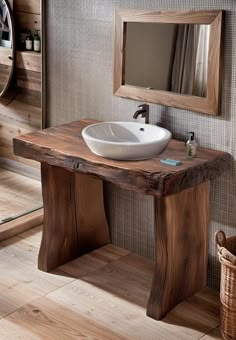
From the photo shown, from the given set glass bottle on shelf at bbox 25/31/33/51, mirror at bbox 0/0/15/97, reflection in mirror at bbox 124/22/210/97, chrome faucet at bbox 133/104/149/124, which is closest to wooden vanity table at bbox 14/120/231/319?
chrome faucet at bbox 133/104/149/124

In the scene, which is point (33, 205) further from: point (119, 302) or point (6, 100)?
point (119, 302)

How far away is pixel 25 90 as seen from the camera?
432 cm

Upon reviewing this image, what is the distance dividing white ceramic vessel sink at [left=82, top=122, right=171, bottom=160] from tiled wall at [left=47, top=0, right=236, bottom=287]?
0.15 metres

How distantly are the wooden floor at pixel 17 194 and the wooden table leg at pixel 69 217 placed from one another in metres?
0.57

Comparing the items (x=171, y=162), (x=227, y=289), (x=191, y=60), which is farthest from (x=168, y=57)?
(x=227, y=289)

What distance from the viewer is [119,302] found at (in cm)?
309

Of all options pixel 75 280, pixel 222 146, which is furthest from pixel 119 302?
pixel 222 146

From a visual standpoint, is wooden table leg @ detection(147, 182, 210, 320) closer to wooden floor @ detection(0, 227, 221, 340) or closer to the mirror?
wooden floor @ detection(0, 227, 221, 340)

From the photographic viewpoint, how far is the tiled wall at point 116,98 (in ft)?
9.80

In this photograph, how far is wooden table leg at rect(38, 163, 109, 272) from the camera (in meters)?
3.31

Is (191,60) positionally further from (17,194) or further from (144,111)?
(17,194)

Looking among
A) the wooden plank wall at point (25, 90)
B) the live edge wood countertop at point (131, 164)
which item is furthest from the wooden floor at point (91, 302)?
the wooden plank wall at point (25, 90)

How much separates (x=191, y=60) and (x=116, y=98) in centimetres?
57

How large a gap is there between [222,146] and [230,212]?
0.33 meters
